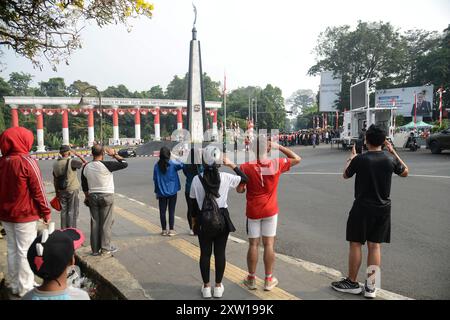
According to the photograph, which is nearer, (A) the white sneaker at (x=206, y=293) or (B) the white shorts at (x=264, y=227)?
(A) the white sneaker at (x=206, y=293)

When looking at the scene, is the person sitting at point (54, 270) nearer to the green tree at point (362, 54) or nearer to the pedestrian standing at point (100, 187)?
the pedestrian standing at point (100, 187)

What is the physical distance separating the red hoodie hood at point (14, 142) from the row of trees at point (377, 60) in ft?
136

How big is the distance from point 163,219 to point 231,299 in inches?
104

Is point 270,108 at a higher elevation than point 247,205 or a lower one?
higher

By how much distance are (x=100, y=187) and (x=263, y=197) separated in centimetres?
238

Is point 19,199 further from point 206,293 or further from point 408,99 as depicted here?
point 408,99

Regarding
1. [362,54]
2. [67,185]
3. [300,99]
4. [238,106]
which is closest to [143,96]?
[238,106]

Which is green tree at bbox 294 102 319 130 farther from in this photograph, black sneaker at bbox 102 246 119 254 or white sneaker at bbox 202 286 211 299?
white sneaker at bbox 202 286 211 299

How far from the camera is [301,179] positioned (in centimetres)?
1212

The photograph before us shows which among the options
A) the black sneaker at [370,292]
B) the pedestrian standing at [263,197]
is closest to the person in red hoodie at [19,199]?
the pedestrian standing at [263,197]

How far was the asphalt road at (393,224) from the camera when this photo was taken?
4125mm

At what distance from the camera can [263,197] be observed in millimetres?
3596
